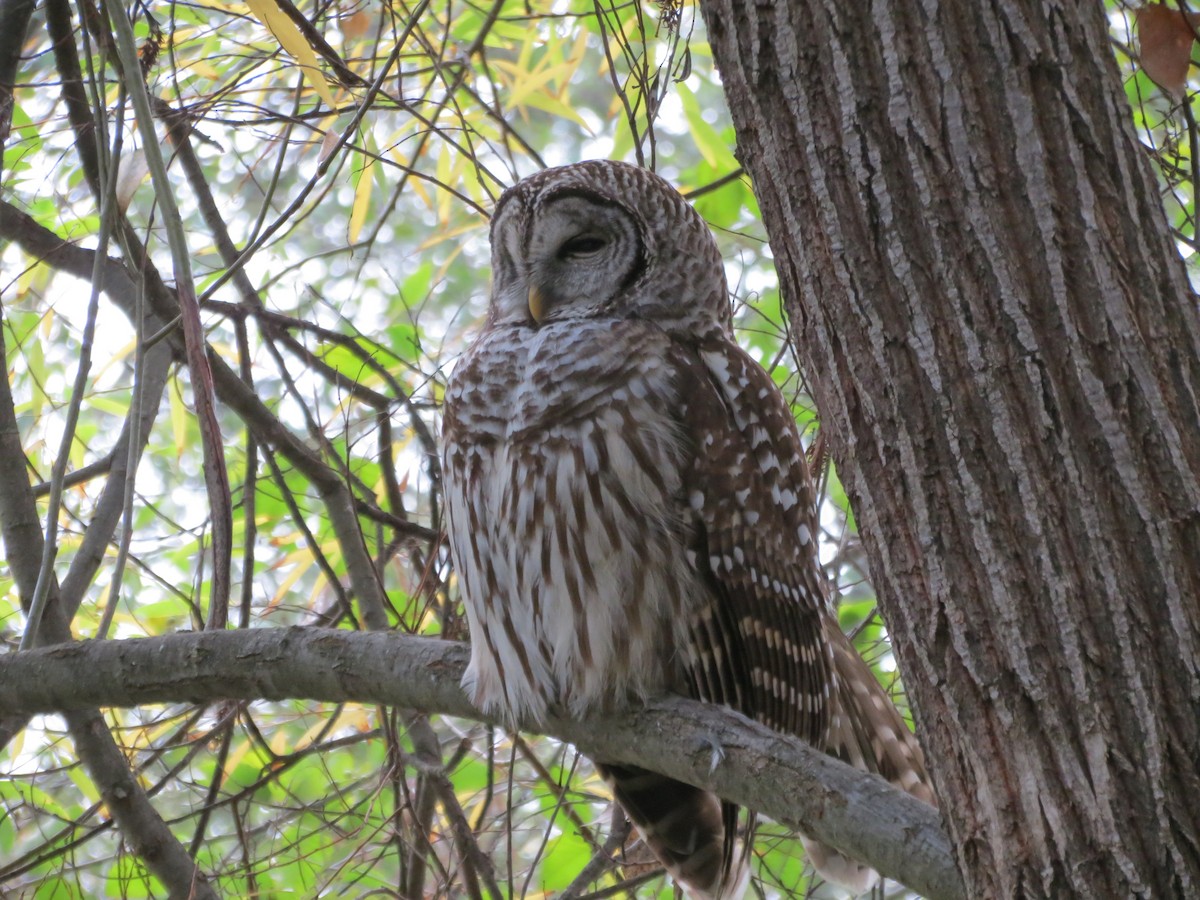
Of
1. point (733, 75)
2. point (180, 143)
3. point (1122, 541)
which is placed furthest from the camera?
point (180, 143)

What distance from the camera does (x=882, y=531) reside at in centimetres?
155

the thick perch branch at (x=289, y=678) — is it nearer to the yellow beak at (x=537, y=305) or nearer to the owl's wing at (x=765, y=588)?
the owl's wing at (x=765, y=588)

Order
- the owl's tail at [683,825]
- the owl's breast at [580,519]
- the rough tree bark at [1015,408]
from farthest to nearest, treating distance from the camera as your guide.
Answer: the owl's tail at [683,825] < the owl's breast at [580,519] < the rough tree bark at [1015,408]

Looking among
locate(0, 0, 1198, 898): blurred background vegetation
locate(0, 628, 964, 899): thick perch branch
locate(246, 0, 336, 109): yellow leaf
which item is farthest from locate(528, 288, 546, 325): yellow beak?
locate(0, 628, 964, 899): thick perch branch

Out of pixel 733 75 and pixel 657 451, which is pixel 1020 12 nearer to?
pixel 733 75

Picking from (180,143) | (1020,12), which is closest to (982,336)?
(1020,12)

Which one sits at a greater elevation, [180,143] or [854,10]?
[180,143]

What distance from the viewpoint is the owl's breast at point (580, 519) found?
2.59 meters

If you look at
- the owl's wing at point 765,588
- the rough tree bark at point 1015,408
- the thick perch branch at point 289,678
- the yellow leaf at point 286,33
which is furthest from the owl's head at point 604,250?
the rough tree bark at point 1015,408

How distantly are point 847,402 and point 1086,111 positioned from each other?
44 centimetres

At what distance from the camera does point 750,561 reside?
8.77 ft

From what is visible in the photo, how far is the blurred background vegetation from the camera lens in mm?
2932

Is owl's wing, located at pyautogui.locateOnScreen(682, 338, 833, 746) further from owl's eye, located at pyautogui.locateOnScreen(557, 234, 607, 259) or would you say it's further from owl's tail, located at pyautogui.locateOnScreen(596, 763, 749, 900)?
owl's eye, located at pyautogui.locateOnScreen(557, 234, 607, 259)

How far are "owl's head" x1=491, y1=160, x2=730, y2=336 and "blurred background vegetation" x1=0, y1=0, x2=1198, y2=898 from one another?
137mm
